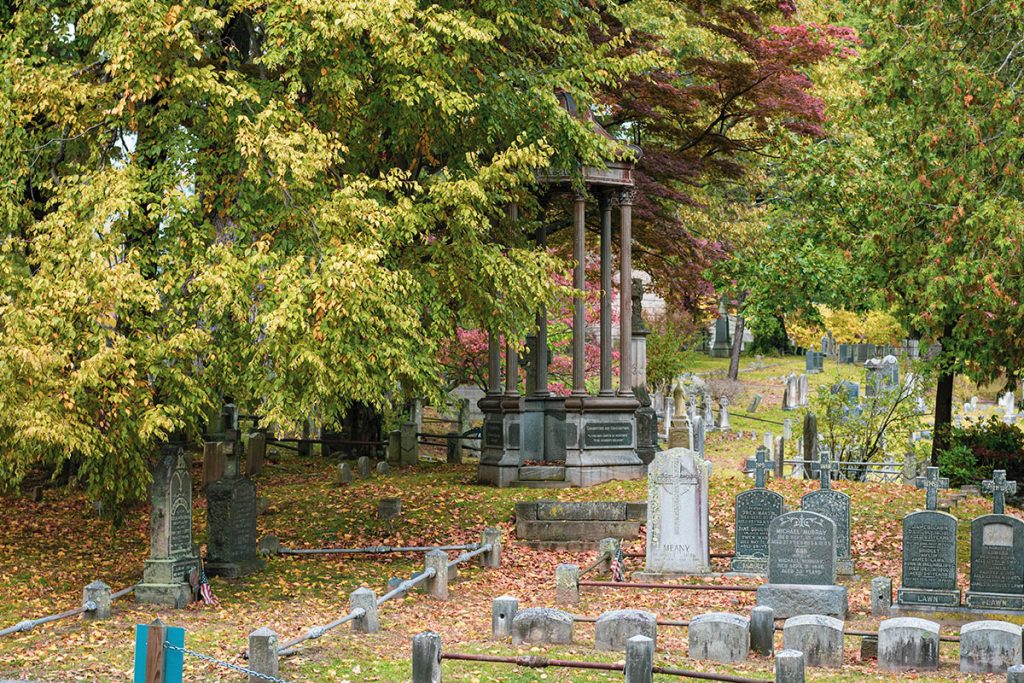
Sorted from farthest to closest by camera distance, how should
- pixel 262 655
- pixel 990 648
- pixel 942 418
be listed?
pixel 942 418
pixel 990 648
pixel 262 655

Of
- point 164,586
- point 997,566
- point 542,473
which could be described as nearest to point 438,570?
point 164,586

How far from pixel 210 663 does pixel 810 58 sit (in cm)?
2230

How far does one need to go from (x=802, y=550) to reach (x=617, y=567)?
2.90 m

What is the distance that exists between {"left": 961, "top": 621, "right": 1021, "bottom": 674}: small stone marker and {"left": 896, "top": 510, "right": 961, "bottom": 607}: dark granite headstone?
299 cm

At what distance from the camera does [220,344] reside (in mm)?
15883

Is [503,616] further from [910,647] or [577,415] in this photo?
[577,415]

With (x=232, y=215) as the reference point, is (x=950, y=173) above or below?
above

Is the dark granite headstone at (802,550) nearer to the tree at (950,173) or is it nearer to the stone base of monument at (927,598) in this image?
the stone base of monument at (927,598)

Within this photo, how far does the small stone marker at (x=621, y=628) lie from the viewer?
41.1 ft

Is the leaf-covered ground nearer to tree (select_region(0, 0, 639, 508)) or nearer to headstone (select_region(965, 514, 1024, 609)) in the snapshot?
headstone (select_region(965, 514, 1024, 609))

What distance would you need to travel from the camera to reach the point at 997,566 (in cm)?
1498

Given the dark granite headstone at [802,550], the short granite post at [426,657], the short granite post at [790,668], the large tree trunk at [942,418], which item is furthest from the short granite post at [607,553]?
the large tree trunk at [942,418]

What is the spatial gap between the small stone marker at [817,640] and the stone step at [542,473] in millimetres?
12346

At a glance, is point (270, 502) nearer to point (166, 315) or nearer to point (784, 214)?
point (166, 315)
